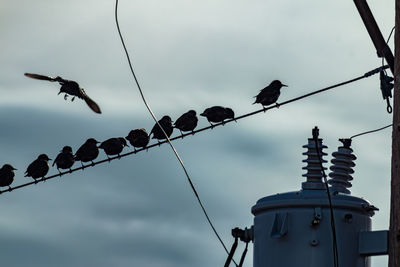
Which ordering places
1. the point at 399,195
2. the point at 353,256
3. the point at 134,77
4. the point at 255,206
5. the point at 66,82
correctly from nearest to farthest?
the point at 399,195
the point at 353,256
the point at 255,206
the point at 134,77
the point at 66,82

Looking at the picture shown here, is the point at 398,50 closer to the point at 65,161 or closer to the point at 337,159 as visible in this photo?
the point at 337,159

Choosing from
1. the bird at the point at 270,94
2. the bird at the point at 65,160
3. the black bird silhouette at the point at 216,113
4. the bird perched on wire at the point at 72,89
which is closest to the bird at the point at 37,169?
the bird at the point at 65,160

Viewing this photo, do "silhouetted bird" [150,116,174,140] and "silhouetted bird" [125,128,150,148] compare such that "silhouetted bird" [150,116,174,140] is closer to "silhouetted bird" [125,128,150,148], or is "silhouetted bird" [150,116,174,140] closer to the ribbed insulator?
"silhouetted bird" [125,128,150,148]

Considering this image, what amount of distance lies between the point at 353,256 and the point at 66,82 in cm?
631

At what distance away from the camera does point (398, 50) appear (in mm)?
9055

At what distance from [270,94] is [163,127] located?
315cm

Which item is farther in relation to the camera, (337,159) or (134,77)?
(134,77)

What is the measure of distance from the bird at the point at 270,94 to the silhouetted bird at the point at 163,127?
2529 mm

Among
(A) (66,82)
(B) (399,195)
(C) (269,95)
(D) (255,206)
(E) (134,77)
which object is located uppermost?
(C) (269,95)

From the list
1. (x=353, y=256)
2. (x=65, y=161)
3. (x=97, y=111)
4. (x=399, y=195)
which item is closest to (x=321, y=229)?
(x=353, y=256)

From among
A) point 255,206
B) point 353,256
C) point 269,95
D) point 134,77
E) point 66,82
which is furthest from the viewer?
point 269,95

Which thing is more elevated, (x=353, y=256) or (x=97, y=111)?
(x=97, y=111)

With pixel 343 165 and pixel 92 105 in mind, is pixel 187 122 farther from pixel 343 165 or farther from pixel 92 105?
pixel 343 165

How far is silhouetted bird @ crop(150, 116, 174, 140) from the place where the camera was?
2258 centimetres
